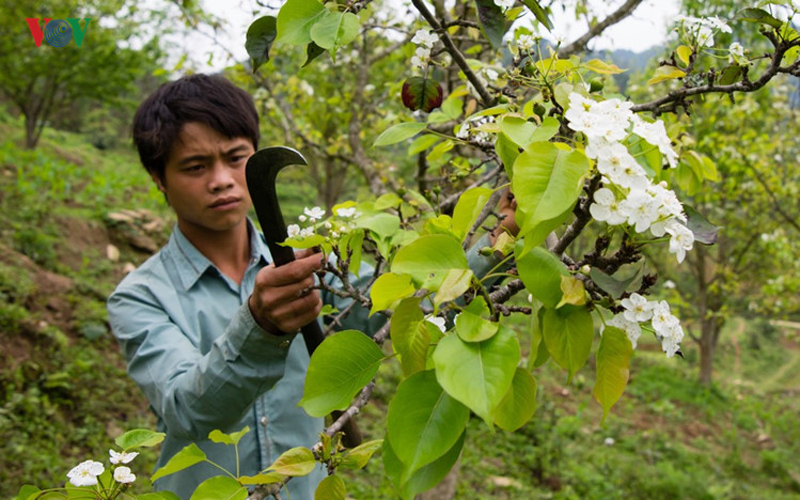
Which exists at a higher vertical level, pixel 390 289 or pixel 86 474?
pixel 390 289

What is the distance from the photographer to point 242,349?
1.19 m

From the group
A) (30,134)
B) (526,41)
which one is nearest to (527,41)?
(526,41)

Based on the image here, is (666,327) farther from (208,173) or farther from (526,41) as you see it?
(208,173)

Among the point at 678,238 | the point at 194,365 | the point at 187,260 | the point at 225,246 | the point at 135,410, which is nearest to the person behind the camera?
the point at 678,238

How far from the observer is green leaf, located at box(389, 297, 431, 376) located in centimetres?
71

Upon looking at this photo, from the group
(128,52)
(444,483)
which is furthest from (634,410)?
(128,52)

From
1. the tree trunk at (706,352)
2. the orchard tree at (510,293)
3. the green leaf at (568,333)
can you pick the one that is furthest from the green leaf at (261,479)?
the tree trunk at (706,352)

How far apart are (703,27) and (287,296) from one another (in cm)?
91

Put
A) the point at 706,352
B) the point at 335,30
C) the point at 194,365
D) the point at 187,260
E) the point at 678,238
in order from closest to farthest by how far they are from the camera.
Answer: the point at 678,238 < the point at 335,30 < the point at 194,365 < the point at 187,260 < the point at 706,352

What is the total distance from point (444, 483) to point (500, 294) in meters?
2.39

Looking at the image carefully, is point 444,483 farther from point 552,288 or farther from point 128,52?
point 128,52

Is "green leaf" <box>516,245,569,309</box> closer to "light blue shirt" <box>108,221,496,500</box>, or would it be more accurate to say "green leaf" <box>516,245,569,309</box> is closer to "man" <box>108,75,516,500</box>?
"light blue shirt" <box>108,221,496,500</box>

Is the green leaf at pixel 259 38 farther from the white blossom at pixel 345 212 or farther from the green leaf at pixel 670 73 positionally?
the green leaf at pixel 670 73

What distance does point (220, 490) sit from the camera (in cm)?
74
